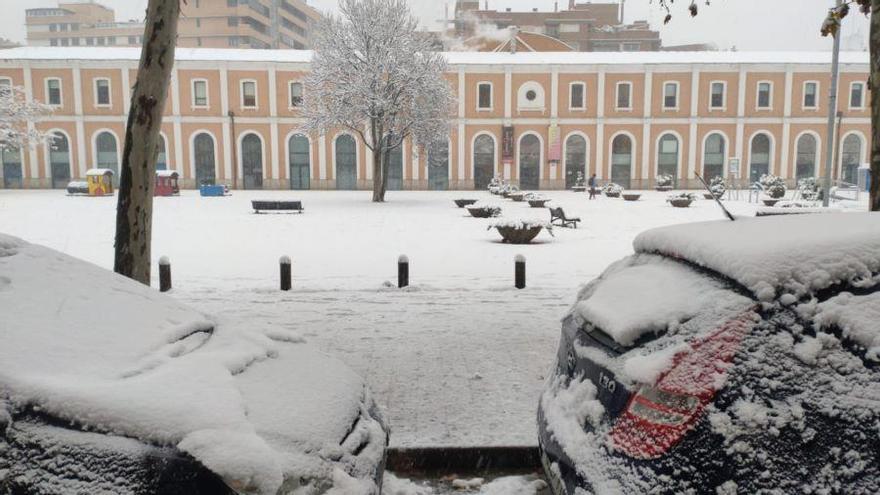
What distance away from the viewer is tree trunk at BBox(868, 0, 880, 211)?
626 cm

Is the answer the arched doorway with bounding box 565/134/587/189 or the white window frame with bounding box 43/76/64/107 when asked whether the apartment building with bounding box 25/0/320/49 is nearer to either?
the white window frame with bounding box 43/76/64/107

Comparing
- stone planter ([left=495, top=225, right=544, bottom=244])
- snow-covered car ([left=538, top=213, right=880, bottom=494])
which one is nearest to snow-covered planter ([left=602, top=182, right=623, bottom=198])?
stone planter ([left=495, top=225, right=544, bottom=244])

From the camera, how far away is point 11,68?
1873 inches

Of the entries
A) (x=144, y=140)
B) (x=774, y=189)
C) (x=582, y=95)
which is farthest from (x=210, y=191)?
(x=144, y=140)

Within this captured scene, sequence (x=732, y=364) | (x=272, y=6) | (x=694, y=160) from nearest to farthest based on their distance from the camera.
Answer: (x=732, y=364), (x=694, y=160), (x=272, y=6)

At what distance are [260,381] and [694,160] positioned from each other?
5256cm

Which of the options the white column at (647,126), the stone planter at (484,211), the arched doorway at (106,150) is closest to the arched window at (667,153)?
the white column at (647,126)

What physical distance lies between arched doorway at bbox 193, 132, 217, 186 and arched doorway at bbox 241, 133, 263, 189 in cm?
224

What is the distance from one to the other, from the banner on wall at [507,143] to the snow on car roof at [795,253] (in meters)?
48.5

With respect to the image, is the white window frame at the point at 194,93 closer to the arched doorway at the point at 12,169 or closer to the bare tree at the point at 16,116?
the bare tree at the point at 16,116

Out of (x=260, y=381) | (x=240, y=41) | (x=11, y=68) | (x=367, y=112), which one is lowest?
(x=260, y=381)

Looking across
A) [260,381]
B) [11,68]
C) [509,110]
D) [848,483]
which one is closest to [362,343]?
[260,381]

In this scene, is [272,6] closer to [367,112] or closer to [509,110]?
[509,110]

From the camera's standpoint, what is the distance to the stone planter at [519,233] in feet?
53.0
